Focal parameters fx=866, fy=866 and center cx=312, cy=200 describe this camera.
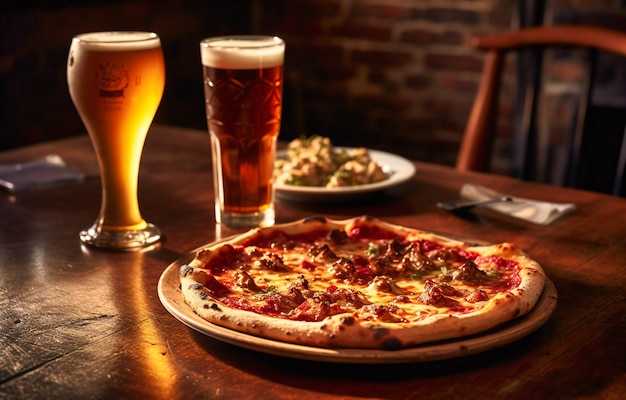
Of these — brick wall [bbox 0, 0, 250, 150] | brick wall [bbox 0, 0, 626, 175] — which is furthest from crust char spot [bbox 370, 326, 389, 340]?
brick wall [bbox 0, 0, 250, 150]

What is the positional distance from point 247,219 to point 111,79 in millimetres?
316

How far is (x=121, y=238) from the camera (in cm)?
132

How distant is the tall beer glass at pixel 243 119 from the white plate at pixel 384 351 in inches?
16.5

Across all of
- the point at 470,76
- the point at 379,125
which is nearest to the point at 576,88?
the point at 470,76

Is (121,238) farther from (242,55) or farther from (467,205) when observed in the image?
(467,205)

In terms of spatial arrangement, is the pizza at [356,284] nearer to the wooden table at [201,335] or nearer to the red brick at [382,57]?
the wooden table at [201,335]

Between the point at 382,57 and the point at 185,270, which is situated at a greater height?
the point at 185,270

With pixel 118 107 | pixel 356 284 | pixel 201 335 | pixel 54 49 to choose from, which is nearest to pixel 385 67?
pixel 54 49

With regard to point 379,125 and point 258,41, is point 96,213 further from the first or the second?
point 379,125

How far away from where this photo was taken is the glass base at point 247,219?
1407 mm

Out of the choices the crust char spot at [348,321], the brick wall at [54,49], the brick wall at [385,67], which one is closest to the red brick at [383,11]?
the brick wall at [385,67]

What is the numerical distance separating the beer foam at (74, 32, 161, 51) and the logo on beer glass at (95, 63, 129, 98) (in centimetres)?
3

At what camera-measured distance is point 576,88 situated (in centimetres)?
325

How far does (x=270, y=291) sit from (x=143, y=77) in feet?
1.37
